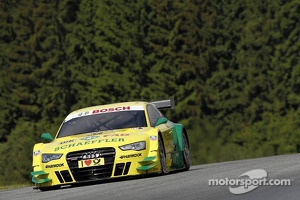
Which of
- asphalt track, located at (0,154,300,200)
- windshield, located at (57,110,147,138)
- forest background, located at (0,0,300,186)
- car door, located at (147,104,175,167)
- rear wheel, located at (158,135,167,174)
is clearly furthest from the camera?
forest background, located at (0,0,300,186)

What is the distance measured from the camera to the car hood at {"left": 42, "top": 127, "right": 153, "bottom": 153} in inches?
637

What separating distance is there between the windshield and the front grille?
1.35m

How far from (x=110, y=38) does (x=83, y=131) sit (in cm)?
5483

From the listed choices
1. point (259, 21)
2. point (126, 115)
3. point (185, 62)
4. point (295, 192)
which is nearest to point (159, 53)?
point (185, 62)

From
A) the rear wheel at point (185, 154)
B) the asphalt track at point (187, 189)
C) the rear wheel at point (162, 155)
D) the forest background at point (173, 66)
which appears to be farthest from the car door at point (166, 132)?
the forest background at point (173, 66)

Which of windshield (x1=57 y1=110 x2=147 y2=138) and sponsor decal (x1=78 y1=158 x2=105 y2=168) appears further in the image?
windshield (x1=57 y1=110 x2=147 y2=138)

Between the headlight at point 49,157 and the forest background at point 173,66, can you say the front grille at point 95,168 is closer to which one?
the headlight at point 49,157

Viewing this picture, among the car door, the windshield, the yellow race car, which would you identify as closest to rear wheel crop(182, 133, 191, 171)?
the car door

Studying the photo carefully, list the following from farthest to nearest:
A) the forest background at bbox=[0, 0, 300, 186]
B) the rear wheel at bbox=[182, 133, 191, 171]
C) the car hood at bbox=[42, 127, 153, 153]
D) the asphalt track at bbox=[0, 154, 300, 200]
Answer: the forest background at bbox=[0, 0, 300, 186] < the rear wheel at bbox=[182, 133, 191, 171] < the car hood at bbox=[42, 127, 153, 153] < the asphalt track at bbox=[0, 154, 300, 200]

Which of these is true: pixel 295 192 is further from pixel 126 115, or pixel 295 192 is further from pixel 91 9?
pixel 91 9

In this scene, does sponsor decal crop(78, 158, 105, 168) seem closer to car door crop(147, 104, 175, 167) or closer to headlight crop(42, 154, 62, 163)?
headlight crop(42, 154, 62, 163)

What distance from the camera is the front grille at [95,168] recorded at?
1606 centimetres

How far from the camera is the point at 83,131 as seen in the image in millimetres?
17500

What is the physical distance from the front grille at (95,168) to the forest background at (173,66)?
48081 mm
